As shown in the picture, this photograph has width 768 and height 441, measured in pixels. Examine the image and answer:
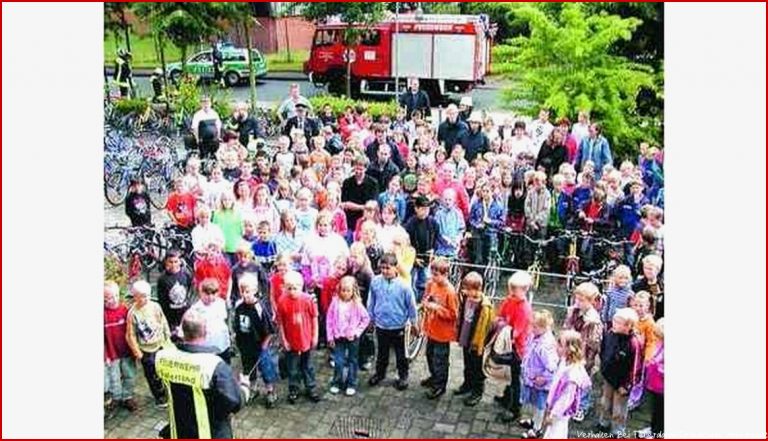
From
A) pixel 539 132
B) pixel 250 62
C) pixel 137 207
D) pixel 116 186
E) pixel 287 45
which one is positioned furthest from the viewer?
pixel 287 45

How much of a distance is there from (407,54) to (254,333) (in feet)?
37.7

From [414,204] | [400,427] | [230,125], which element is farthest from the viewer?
[230,125]

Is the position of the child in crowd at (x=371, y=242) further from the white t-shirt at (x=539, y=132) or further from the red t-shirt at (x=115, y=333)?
the white t-shirt at (x=539, y=132)

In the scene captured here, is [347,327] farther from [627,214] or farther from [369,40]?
[369,40]

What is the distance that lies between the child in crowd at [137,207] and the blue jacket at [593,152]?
15.4ft

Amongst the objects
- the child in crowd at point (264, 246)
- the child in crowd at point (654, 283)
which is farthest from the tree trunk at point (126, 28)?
the child in crowd at point (654, 283)

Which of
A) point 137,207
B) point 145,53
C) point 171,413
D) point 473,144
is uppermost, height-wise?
point 145,53

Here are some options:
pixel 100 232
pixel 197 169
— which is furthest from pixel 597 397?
pixel 197 169

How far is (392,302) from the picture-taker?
21.6ft

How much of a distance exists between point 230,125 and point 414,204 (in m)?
4.28

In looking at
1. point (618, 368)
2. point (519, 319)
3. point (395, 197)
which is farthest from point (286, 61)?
point (618, 368)

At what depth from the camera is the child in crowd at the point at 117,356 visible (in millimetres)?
6312

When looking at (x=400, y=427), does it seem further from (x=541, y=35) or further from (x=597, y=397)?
(x=541, y=35)

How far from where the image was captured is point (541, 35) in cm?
1298
